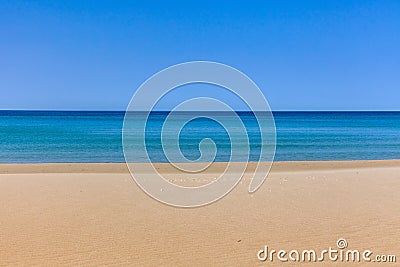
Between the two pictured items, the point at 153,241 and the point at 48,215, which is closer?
the point at 153,241

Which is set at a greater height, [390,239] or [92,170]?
[92,170]

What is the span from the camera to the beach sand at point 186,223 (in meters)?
5.37

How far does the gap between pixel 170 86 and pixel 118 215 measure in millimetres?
2792

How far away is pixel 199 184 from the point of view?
1076cm

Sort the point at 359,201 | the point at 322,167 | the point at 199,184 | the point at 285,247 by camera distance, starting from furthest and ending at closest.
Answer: the point at 322,167, the point at 199,184, the point at 359,201, the point at 285,247

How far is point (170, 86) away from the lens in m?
5.76

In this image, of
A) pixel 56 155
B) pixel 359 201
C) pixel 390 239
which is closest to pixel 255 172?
pixel 359 201

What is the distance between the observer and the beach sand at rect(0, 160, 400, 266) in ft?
17.6

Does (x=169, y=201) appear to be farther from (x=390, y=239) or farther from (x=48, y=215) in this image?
(x=390, y=239)

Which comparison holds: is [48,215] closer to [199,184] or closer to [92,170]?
[199,184]

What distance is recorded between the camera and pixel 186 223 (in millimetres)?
6891

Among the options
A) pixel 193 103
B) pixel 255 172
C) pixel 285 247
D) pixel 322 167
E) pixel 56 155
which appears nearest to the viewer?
pixel 285 247

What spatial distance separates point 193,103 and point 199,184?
409cm

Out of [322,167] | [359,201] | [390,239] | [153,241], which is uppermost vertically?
[322,167]
